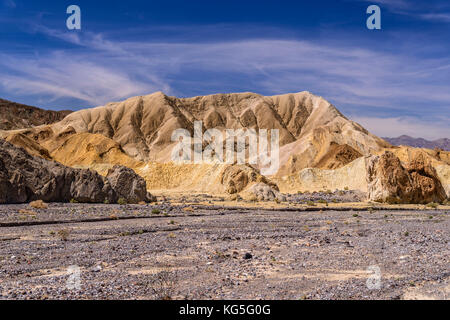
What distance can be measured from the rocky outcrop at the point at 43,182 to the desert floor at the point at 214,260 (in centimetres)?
698

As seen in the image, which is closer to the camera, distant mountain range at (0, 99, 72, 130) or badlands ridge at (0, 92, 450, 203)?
badlands ridge at (0, 92, 450, 203)

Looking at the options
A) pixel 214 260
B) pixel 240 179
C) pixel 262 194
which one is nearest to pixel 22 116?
pixel 240 179

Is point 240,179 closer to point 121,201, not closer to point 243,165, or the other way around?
point 243,165

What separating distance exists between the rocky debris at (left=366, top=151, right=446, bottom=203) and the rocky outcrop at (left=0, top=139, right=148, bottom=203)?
70.2 feet

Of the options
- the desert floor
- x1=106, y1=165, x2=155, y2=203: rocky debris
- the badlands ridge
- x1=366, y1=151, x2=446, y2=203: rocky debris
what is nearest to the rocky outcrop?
x1=106, y1=165, x2=155, y2=203: rocky debris

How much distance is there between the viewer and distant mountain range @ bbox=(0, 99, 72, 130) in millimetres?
134262

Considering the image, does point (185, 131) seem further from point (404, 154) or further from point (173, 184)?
point (404, 154)

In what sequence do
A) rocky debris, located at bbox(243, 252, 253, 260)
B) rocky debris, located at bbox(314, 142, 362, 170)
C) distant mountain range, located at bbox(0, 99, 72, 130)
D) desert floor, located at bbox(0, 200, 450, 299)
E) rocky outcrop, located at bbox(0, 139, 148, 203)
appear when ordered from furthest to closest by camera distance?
1. distant mountain range, located at bbox(0, 99, 72, 130)
2. rocky debris, located at bbox(314, 142, 362, 170)
3. rocky outcrop, located at bbox(0, 139, 148, 203)
4. rocky debris, located at bbox(243, 252, 253, 260)
5. desert floor, located at bbox(0, 200, 450, 299)

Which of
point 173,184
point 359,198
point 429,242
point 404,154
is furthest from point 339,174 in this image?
point 429,242

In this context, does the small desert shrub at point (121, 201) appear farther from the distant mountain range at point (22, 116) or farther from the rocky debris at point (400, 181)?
the distant mountain range at point (22, 116)

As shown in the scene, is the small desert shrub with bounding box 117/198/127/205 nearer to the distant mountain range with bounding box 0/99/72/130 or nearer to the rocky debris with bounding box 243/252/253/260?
the rocky debris with bounding box 243/252/253/260

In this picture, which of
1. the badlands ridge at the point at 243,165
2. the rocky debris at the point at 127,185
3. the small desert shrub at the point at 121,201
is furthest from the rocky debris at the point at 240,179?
Answer: the small desert shrub at the point at 121,201

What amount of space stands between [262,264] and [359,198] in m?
31.9

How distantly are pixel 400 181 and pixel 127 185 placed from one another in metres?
22.4
